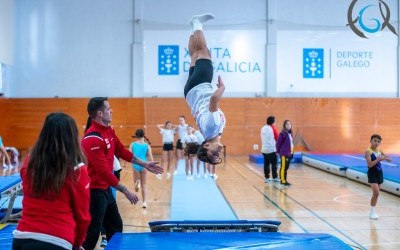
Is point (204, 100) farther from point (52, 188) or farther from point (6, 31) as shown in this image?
point (6, 31)

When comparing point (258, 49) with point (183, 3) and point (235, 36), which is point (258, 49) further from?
point (183, 3)

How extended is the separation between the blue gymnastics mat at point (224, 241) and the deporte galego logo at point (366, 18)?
1377cm

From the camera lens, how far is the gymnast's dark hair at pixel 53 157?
2.05m

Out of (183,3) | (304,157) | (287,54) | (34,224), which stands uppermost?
(183,3)

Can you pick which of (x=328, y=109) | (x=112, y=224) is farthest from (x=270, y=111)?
(x=112, y=224)

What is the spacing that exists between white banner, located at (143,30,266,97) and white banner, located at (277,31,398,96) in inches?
35.4

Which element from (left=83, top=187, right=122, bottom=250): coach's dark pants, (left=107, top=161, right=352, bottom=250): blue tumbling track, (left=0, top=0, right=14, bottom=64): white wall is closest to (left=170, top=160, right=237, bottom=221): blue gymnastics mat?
(left=107, top=161, right=352, bottom=250): blue tumbling track

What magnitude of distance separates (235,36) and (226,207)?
11.1 meters

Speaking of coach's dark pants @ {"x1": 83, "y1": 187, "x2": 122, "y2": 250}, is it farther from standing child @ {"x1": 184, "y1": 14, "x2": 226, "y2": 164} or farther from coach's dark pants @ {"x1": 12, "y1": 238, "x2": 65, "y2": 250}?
coach's dark pants @ {"x1": 12, "y1": 238, "x2": 65, "y2": 250}

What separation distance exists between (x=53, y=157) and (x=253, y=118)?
14.5 m

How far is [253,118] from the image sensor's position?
16266 millimetres

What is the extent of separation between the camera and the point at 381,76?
16219 millimetres

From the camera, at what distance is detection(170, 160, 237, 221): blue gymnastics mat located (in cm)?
571

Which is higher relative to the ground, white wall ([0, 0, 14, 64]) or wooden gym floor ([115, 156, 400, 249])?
white wall ([0, 0, 14, 64])
